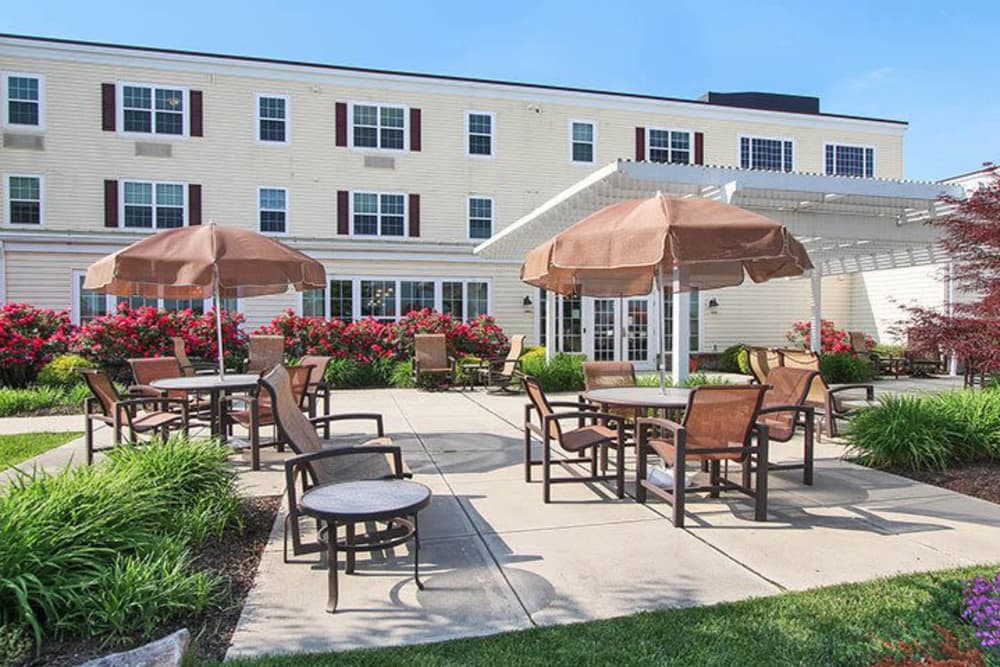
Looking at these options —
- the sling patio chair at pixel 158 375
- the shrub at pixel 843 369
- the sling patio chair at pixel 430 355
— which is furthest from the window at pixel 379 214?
the shrub at pixel 843 369

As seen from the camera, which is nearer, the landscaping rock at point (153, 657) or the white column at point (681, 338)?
the landscaping rock at point (153, 657)

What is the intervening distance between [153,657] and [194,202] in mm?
16560

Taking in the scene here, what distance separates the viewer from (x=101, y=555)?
339 cm

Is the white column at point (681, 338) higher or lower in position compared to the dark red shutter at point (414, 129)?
lower

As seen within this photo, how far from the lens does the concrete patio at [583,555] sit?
125 inches

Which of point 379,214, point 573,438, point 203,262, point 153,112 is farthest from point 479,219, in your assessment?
point 573,438

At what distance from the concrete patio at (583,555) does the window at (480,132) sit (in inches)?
556

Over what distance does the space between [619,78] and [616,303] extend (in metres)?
9.45

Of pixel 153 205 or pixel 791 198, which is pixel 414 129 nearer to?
pixel 153 205

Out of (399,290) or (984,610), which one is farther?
(399,290)

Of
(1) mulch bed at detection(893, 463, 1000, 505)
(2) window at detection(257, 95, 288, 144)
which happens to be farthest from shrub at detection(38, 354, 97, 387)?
(1) mulch bed at detection(893, 463, 1000, 505)

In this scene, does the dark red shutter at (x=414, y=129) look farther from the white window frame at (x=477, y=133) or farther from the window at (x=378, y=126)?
the white window frame at (x=477, y=133)

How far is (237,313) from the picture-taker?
611 inches

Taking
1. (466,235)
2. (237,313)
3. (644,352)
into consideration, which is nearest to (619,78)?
(466,235)
